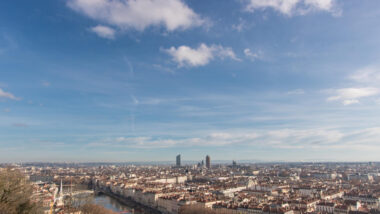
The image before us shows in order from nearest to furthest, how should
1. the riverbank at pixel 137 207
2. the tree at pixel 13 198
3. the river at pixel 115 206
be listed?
the tree at pixel 13 198, the riverbank at pixel 137 207, the river at pixel 115 206

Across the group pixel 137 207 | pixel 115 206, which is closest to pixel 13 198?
pixel 137 207

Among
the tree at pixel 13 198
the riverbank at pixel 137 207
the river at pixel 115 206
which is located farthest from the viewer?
the river at pixel 115 206

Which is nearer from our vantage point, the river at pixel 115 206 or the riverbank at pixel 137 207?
the riverbank at pixel 137 207

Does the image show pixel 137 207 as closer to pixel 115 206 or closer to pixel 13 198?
pixel 115 206

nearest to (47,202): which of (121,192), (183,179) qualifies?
(121,192)

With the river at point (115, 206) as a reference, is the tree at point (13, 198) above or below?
above

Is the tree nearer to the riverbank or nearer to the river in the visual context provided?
the riverbank

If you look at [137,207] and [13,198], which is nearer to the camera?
[13,198]

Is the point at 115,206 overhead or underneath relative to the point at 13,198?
underneath

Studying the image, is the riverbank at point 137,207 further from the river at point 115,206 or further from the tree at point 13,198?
the tree at point 13,198

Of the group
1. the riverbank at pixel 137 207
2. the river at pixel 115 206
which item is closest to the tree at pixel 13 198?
the riverbank at pixel 137 207

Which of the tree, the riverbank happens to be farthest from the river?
the tree
